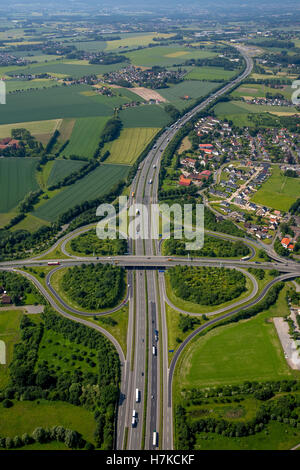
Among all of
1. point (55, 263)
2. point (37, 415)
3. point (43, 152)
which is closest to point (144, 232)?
point (55, 263)

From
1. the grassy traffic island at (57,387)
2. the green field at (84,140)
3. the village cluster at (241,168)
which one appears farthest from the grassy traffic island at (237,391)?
the green field at (84,140)

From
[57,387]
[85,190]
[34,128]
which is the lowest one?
[57,387]

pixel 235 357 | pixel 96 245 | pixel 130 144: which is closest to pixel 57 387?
pixel 235 357

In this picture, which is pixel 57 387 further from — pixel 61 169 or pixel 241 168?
pixel 241 168

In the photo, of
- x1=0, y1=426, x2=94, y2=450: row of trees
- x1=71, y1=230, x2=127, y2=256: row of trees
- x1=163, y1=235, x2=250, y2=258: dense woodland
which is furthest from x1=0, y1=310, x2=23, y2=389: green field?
x1=163, y1=235, x2=250, y2=258: dense woodland

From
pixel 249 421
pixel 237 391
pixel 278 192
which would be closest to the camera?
pixel 249 421
